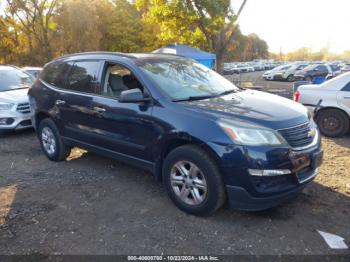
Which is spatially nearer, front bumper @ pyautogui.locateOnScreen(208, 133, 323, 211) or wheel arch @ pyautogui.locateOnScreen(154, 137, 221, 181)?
front bumper @ pyautogui.locateOnScreen(208, 133, 323, 211)

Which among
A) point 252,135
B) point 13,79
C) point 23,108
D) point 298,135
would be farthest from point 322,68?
point 252,135

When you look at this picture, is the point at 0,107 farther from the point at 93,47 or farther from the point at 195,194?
the point at 93,47

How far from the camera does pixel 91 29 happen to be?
106ft

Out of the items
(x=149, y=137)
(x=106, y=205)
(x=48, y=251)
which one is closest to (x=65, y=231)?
(x=48, y=251)

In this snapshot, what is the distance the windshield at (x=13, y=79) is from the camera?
27.3ft

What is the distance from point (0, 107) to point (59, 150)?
9.38 ft

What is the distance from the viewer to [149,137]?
396cm

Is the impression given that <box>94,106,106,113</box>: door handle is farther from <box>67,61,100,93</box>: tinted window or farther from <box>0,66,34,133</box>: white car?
<box>0,66,34,133</box>: white car

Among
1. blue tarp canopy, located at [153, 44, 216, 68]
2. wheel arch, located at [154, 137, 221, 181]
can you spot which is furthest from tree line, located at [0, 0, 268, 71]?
wheel arch, located at [154, 137, 221, 181]

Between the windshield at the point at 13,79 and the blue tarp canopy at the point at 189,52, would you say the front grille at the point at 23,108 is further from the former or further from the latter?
the blue tarp canopy at the point at 189,52

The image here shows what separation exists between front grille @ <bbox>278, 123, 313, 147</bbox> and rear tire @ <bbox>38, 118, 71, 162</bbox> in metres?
3.66

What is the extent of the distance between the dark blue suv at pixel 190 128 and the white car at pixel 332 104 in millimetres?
3254

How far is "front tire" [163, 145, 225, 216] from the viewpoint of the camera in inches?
135

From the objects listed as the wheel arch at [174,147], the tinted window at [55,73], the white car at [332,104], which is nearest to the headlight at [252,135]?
the wheel arch at [174,147]
